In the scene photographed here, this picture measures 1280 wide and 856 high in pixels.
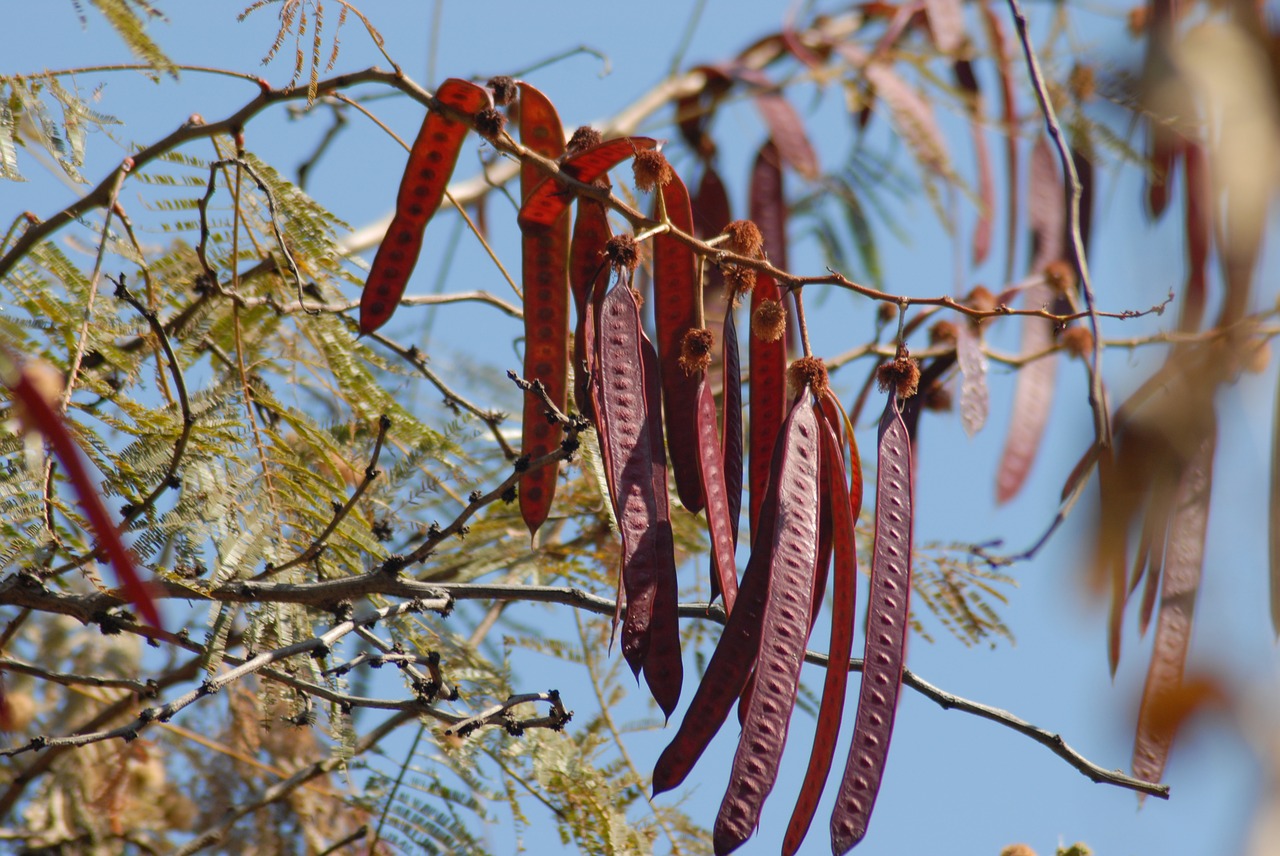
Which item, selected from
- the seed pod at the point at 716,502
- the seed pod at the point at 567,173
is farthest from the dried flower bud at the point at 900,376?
the seed pod at the point at 567,173

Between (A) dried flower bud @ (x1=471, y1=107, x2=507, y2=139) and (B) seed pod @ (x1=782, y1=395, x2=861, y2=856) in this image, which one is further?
(A) dried flower bud @ (x1=471, y1=107, x2=507, y2=139)

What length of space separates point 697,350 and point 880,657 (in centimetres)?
47

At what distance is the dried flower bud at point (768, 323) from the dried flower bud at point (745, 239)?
114mm

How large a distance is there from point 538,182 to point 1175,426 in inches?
50.0

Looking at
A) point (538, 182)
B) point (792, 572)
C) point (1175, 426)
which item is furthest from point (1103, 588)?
point (538, 182)

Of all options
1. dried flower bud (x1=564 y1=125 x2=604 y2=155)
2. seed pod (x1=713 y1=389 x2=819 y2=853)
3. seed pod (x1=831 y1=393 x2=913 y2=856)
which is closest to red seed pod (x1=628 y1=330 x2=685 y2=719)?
seed pod (x1=713 y1=389 x2=819 y2=853)

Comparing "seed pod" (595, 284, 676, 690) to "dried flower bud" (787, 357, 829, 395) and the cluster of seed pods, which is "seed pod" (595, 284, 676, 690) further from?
"dried flower bud" (787, 357, 829, 395)

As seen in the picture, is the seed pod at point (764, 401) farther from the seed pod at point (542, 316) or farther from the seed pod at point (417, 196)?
the seed pod at point (417, 196)

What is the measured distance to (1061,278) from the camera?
322 cm

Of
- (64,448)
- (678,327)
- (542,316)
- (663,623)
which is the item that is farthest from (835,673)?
(64,448)

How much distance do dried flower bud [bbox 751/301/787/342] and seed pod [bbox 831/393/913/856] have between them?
246mm

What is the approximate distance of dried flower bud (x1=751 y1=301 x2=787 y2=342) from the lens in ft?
5.96

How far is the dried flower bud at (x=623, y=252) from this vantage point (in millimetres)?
1765

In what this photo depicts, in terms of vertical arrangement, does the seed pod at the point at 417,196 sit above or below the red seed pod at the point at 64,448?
above
